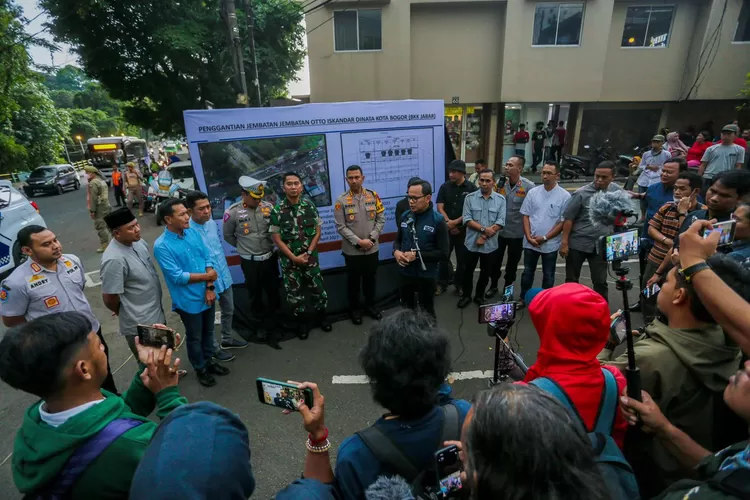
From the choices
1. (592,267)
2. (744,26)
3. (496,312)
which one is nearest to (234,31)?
(592,267)

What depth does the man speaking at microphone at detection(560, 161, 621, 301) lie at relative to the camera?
168 inches

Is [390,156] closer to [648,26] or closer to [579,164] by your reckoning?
[579,164]

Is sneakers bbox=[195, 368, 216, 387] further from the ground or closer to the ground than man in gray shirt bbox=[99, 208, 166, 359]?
closer to the ground

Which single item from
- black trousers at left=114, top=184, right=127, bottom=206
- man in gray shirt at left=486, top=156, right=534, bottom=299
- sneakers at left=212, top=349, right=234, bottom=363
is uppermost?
man in gray shirt at left=486, top=156, right=534, bottom=299

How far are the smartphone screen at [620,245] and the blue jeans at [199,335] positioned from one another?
10.9ft

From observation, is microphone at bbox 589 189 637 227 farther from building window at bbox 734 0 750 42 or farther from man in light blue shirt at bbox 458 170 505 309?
building window at bbox 734 0 750 42

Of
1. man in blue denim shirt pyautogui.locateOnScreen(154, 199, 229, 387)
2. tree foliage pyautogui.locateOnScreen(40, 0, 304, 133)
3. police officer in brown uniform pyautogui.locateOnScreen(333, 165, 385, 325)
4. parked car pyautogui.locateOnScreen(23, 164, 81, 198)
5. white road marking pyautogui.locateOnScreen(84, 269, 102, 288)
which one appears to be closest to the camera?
man in blue denim shirt pyautogui.locateOnScreen(154, 199, 229, 387)

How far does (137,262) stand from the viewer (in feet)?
10.4

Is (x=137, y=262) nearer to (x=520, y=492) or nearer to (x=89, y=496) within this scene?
(x=89, y=496)

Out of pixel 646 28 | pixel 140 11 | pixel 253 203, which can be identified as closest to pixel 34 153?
pixel 140 11

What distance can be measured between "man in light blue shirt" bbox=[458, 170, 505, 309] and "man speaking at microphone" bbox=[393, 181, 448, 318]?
0.91 meters

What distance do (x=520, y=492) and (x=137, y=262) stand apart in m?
3.28

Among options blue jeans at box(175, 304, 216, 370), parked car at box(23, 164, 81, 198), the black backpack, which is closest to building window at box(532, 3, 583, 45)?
blue jeans at box(175, 304, 216, 370)

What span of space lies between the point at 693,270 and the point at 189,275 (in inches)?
137
